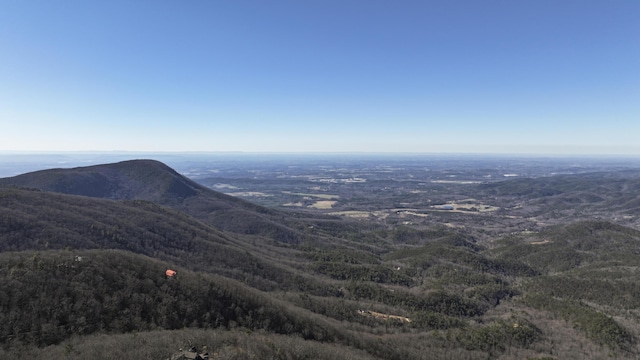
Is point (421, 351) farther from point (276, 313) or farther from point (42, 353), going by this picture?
point (42, 353)

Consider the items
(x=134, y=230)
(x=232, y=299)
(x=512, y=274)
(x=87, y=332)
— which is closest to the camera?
(x=87, y=332)

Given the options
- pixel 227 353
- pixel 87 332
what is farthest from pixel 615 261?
pixel 87 332

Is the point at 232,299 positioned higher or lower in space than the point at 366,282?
higher

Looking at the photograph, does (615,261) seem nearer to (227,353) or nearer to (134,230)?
(227,353)

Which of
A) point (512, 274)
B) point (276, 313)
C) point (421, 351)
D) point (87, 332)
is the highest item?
point (87, 332)

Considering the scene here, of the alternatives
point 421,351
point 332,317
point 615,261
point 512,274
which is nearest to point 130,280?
point 332,317

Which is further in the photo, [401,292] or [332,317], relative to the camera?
[401,292]

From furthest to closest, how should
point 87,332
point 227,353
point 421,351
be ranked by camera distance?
point 421,351, point 87,332, point 227,353
